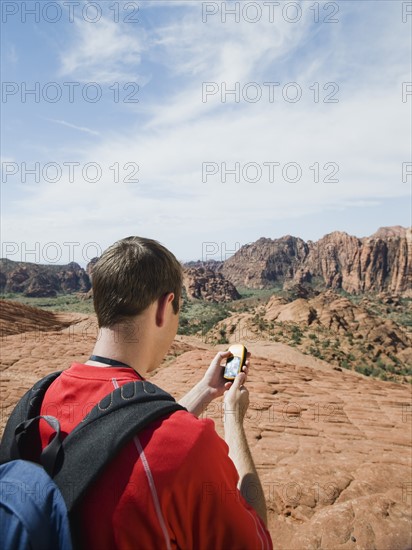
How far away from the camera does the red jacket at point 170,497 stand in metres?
1.13

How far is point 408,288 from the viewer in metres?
79.3

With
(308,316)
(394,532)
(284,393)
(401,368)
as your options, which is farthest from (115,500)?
(308,316)

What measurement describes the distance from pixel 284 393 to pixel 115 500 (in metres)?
8.17

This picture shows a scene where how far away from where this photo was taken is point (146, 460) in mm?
1148

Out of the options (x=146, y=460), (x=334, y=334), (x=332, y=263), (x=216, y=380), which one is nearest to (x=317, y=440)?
(x=216, y=380)

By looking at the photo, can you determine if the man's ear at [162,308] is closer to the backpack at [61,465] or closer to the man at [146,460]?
the man at [146,460]

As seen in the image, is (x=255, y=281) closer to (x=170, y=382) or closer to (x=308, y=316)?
(x=308, y=316)

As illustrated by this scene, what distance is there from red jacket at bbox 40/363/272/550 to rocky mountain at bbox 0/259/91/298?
7497 cm

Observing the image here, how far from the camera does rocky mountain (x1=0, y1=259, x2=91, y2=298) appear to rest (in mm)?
73081

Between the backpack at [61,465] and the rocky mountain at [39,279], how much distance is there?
7483 cm

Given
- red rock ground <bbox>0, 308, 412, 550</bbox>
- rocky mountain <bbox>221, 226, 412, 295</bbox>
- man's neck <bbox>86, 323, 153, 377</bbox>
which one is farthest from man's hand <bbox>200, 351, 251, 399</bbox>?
rocky mountain <bbox>221, 226, 412, 295</bbox>

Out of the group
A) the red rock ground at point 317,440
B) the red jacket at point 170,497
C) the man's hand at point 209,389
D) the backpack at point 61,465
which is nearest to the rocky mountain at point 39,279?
the red rock ground at point 317,440

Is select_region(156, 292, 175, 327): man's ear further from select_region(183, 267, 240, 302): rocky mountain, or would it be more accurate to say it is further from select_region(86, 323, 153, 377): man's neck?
select_region(183, 267, 240, 302): rocky mountain

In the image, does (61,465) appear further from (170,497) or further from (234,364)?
(234,364)
